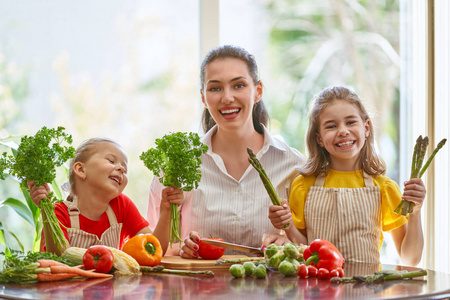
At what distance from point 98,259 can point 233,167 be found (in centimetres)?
114

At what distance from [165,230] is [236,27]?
2026 mm

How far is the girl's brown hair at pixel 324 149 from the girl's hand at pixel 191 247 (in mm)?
687

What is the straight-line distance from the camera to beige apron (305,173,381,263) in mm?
2891

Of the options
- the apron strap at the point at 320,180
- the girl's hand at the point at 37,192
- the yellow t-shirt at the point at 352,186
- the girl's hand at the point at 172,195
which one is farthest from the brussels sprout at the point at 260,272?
the girl's hand at the point at 37,192

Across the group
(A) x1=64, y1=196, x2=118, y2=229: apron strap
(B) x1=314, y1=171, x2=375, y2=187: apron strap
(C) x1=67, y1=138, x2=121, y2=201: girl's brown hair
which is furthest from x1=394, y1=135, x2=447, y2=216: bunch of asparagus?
(A) x1=64, y1=196, x2=118, y2=229: apron strap

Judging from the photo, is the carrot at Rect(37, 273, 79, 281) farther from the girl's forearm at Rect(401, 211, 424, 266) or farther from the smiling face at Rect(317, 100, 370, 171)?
the girl's forearm at Rect(401, 211, 424, 266)

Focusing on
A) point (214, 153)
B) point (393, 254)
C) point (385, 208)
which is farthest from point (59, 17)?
point (393, 254)

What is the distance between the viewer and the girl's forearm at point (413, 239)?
287 centimetres

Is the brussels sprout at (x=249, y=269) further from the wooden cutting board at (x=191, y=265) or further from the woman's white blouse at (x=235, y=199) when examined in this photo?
the woman's white blouse at (x=235, y=199)

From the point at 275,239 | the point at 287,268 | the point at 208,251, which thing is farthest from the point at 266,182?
the point at 287,268

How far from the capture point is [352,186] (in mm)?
3006

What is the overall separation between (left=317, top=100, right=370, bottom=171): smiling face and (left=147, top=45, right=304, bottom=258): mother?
297 mm

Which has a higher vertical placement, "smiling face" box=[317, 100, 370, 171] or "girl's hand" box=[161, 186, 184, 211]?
"smiling face" box=[317, 100, 370, 171]

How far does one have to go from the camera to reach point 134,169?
4199 mm
